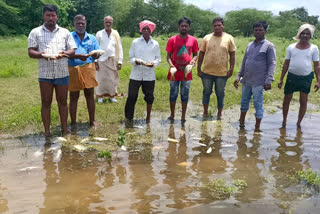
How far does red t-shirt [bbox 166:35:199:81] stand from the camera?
20.1 ft

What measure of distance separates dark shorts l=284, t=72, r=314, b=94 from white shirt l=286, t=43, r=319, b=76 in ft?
0.25

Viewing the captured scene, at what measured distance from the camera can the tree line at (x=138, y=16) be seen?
3691cm

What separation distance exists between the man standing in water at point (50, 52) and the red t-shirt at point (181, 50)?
1.96 m

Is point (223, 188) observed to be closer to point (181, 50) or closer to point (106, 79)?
point (181, 50)

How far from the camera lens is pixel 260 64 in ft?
18.9

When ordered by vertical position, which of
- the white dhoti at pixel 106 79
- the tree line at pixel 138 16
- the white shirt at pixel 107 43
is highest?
the tree line at pixel 138 16

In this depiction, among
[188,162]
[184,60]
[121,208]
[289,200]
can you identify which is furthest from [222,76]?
[121,208]

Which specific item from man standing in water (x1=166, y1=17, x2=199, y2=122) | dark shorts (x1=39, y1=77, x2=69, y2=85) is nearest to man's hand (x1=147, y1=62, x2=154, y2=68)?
man standing in water (x1=166, y1=17, x2=199, y2=122)

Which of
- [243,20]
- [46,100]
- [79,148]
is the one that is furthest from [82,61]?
[243,20]

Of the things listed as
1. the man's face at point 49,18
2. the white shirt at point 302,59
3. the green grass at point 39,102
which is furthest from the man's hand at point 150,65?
the white shirt at point 302,59

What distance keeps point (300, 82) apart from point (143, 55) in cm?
295

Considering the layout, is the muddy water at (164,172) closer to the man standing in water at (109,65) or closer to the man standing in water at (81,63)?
the man standing in water at (81,63)

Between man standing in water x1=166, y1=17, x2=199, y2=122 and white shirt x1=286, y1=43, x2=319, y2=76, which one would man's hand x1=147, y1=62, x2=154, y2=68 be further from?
white shirt x1=286, y1=43, x2=319, y2=76

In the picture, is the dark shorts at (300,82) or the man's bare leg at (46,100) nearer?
the man's bare leg at (46,100)
